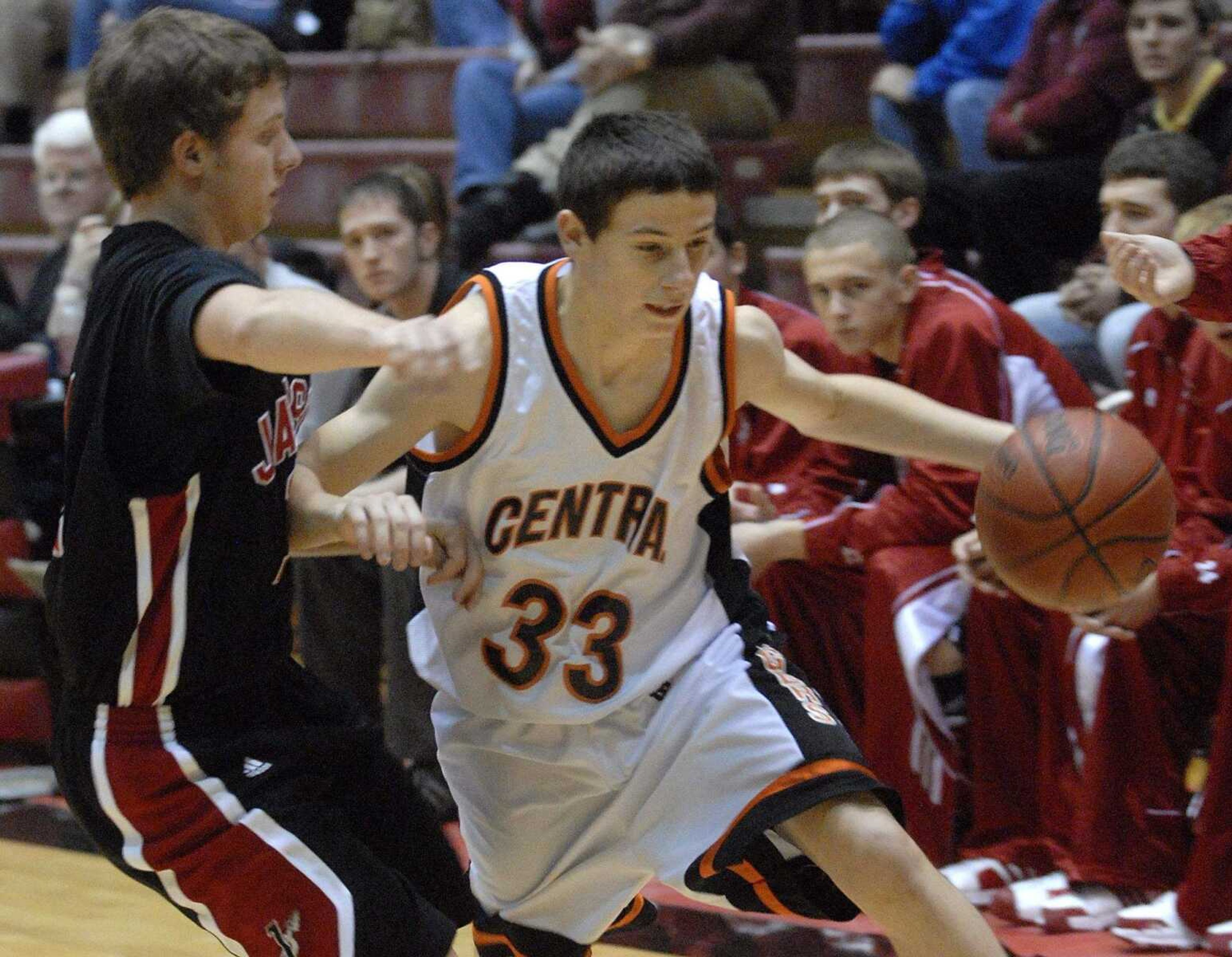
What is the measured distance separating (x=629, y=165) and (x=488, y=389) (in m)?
0.43

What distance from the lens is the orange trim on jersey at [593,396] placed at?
9.25ft

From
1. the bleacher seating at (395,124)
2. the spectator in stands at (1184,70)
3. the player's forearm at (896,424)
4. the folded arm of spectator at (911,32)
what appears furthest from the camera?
the bleacher seating at (395,124)

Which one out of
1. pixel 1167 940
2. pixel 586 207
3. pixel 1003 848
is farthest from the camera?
pixel 1003 848

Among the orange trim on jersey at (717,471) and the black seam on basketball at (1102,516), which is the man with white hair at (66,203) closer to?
the orange trim on jersey at (717,471)

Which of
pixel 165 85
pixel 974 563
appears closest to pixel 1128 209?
pixel 974 563

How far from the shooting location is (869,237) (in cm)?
422

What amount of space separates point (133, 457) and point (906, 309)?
246 cm

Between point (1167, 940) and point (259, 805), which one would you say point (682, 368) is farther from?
point (1167, 940)

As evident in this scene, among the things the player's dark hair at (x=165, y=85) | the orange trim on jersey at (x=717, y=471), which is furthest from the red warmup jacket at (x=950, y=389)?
the player's dark hair at (x=165, y=85)

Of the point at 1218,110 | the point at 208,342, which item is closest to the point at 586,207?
the point at 208,342

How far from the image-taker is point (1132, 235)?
2.92m

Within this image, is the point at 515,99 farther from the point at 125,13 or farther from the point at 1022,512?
the point at 1022,512

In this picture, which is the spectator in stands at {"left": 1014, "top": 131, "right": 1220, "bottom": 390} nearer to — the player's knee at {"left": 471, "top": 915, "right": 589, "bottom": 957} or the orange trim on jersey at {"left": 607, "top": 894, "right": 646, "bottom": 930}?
the orange trim on jersey at {"left": 607, "top": 894, "right": 646, "bottom": 930}

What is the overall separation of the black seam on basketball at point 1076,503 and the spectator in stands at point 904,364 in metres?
1.00
